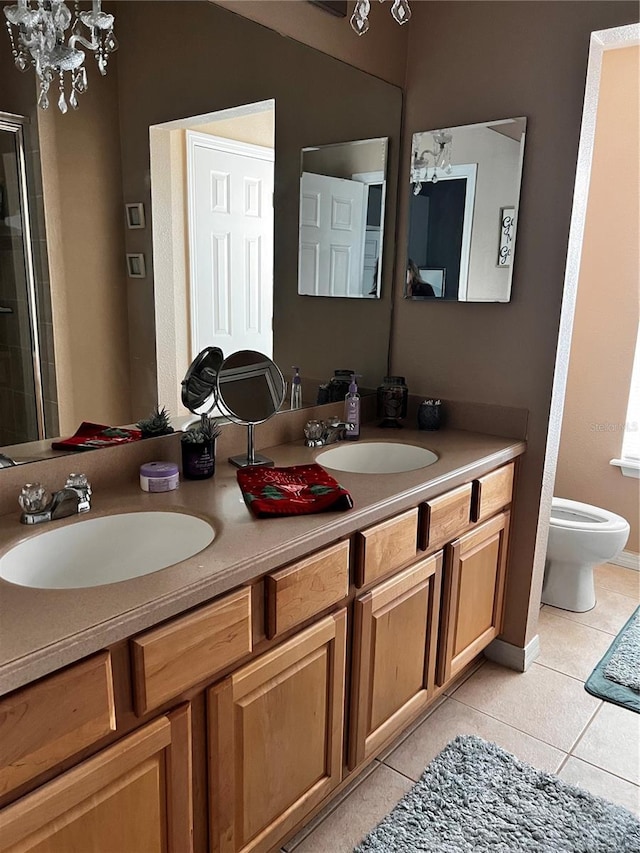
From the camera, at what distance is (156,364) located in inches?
70.4

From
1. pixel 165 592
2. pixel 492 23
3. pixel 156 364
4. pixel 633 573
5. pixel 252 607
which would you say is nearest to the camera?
pixel 165 592

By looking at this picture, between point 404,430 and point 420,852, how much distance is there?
1308 millimetres

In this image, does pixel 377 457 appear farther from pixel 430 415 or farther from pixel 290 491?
pixel 290 491

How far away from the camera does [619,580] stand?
3.26 meters

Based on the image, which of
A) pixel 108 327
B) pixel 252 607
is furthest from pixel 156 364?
pixel 252 607

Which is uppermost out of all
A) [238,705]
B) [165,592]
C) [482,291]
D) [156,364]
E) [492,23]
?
[492,23]

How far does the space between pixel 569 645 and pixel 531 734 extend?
0.63 m

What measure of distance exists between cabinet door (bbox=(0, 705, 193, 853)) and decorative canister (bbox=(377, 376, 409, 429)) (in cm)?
145

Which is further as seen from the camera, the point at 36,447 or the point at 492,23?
the point at 492,23

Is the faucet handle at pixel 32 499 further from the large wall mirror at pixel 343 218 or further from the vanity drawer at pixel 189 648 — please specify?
the large wall mirror at pixel 343 218

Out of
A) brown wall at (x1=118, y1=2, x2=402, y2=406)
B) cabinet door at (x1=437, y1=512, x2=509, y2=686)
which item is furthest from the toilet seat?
brown wall at (x1=118, y1=2, x2=402, y2=406)

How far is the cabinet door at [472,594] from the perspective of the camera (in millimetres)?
2059

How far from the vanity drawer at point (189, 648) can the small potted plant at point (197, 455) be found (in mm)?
548

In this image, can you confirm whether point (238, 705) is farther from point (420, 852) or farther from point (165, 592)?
point (420, 852)
